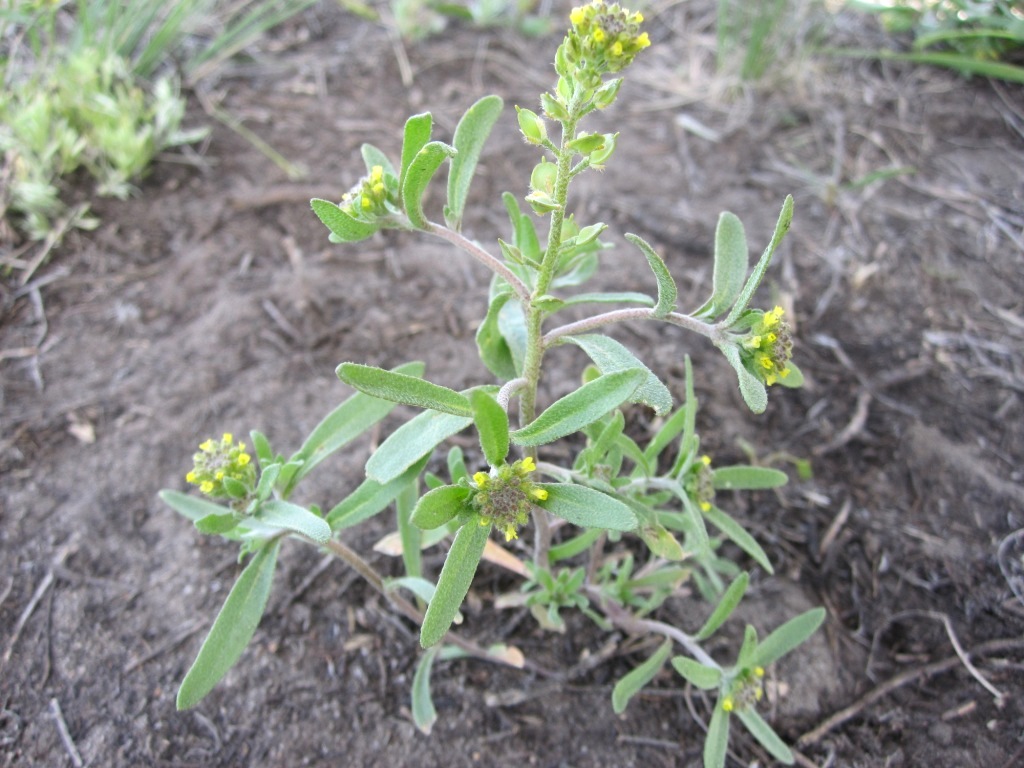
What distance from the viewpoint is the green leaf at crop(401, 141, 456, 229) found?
1.36 m

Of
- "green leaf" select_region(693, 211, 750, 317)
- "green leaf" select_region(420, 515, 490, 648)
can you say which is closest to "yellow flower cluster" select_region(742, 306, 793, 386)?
"green leaf" select_region(693, 211, 750, 317)

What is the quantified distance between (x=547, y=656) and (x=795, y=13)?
3.34 meters

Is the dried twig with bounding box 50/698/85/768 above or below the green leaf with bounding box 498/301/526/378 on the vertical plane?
below

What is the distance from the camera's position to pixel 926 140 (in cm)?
339

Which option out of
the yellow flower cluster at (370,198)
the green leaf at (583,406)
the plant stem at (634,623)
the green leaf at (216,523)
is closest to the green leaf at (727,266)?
the green leaf at (583,406)

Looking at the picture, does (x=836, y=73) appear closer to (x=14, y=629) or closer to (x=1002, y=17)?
(x=1002, y=17)

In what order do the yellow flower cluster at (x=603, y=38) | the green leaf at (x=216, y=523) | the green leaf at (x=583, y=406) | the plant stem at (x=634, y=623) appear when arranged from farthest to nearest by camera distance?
the plant stem at (x=634, y=623), the green leaf at (x=216, y=523), the green leaf at (x=583, y=406), the yellow flower cluster at (x=603, y=38)

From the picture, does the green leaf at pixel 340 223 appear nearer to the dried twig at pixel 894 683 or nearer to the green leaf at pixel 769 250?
the green leaf at pixel 769 250

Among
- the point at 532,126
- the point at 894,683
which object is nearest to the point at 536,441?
the point at 532,126

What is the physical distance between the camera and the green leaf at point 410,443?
1385mm

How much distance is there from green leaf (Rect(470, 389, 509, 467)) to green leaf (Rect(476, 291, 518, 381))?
1.09 ft

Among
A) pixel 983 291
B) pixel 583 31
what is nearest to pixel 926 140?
pixel 983 291

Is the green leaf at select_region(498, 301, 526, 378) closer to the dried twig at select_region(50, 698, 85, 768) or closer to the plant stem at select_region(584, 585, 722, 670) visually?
the plant stem at select_region(584, 585, 722, 670)

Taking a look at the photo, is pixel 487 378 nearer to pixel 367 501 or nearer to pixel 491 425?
pixel 367 501
